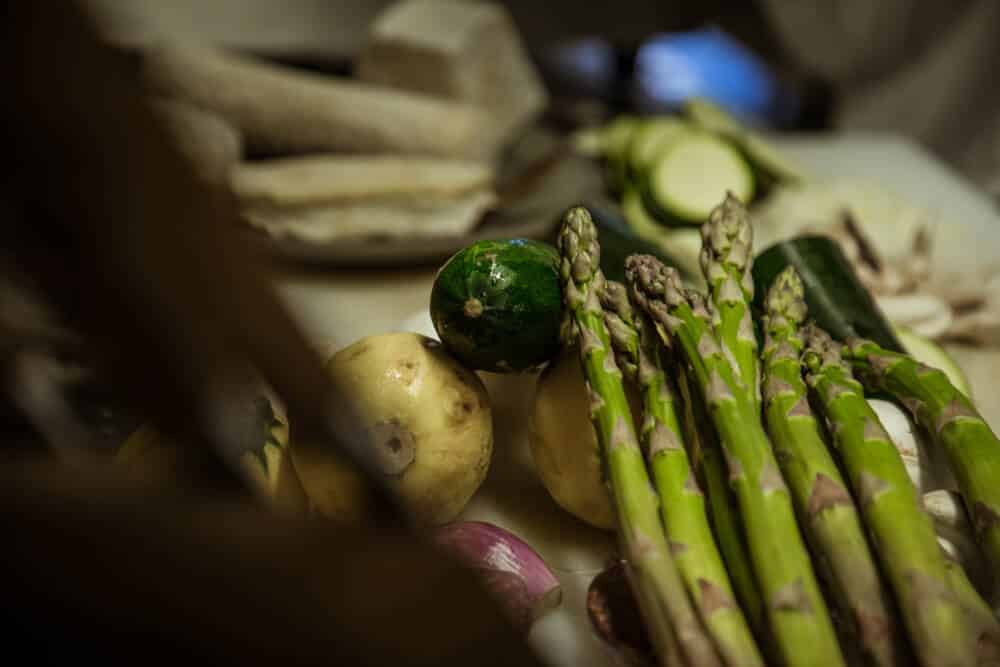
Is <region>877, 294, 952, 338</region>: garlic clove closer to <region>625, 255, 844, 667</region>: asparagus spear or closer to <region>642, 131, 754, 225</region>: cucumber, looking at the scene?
<region>642, 131, 754, 225</region>: cucumber

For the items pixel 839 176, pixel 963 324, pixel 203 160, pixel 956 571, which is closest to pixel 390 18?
pixel 203 160

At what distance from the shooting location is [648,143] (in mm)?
2320

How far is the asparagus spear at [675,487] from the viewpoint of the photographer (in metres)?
0.74

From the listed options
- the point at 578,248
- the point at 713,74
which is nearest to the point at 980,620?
the point at 578,248

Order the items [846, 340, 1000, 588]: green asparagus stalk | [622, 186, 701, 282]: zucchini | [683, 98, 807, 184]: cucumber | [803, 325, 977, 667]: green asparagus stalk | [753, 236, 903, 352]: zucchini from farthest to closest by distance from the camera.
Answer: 1. [683, 98, 807, 184]: cucumber
2. [622, 186, 701, 282]: zucchini
3. [753, 236, 903, 352]: zucchini
4. [846, 340, 1000, 588]: green asparagus stalk
5. [803, 325, 977, 667]: green asparagus stalk

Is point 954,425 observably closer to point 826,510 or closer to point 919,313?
point 826,510

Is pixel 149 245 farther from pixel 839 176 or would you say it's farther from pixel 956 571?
pixel 839 176

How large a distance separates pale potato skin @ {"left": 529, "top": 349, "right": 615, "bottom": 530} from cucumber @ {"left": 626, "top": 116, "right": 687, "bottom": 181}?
130 centimetres

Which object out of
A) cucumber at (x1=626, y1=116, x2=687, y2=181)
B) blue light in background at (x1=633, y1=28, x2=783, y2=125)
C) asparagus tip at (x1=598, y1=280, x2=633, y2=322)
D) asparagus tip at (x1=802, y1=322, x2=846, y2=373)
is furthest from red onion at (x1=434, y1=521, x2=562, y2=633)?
blue light in background at (x1=633, y1=28, x2=783, y2=125)

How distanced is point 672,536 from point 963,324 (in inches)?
46.5

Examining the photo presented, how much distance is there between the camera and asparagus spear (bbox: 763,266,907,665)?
0.73 metres

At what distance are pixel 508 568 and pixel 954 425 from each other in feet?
1.73

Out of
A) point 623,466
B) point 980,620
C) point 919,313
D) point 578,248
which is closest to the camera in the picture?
point 980,620

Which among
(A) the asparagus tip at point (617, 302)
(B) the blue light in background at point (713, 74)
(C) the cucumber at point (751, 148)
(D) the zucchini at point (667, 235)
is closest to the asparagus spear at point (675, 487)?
(A) the asparagus tip at point (617, 302)
